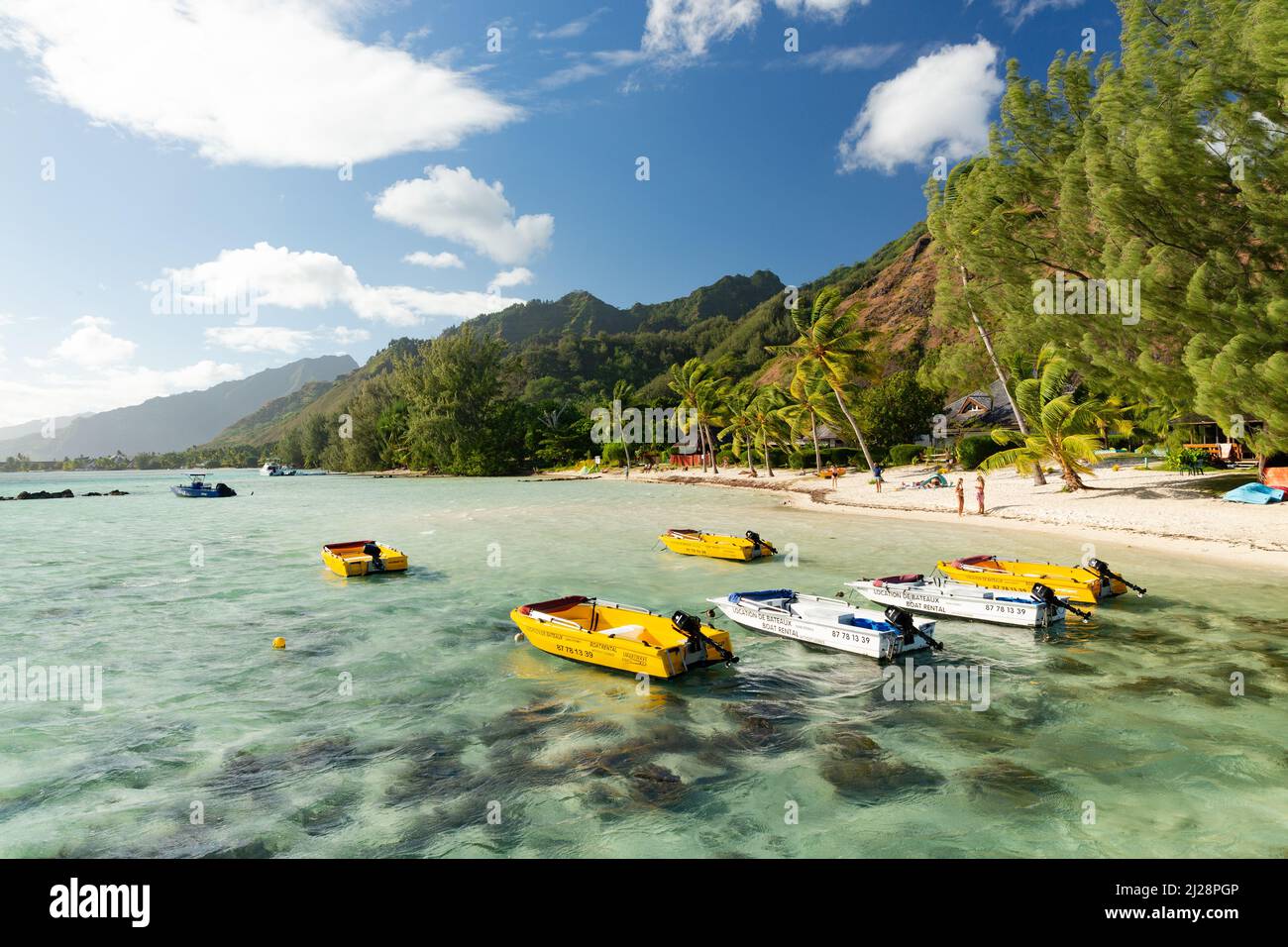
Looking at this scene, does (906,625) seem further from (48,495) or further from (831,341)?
(48,495)

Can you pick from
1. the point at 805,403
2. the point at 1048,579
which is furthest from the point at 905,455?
the point at 1048,579

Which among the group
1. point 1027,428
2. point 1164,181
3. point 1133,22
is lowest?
point 1027,428

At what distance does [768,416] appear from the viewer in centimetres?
7344

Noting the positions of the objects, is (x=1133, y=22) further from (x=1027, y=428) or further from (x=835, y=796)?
(x=835, y=796)

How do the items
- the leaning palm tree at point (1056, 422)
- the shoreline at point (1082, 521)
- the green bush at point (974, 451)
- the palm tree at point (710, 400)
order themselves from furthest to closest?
the palm tree at point (710, 400), the green bush at point (974, 451), the leaning palm tree at point (1056, 422), the shoreline at point (1082, 521)

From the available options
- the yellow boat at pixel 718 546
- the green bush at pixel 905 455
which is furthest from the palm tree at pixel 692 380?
the yellow boat at pixel 718 546

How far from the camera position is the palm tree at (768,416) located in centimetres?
7288

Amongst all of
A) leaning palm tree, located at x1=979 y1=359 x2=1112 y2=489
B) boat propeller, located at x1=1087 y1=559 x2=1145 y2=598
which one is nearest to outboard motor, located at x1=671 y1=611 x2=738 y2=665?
boat propeller, located at x1=1087 y1=559 x2=1145 y2=598

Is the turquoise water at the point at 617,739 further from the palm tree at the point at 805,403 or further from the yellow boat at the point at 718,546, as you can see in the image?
the palm tree at the point at 805,403

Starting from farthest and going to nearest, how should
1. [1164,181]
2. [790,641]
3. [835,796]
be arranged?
[1164,181]
[790,641]
[835,796]

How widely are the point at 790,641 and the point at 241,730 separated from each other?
455 inches

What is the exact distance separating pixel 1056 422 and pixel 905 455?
29.2m

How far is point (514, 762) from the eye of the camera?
10.5 m
